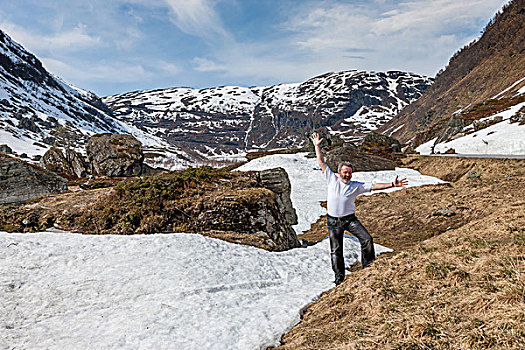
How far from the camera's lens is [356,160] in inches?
1511

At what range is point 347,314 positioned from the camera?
6.07 meters

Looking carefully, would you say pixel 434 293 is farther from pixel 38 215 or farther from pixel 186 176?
pixel 38 215

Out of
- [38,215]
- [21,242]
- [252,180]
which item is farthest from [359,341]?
[38,215]

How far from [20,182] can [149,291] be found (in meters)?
21.1

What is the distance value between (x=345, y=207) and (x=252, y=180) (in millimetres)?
9288

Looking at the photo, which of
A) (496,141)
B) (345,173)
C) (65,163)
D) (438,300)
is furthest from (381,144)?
(65,163)

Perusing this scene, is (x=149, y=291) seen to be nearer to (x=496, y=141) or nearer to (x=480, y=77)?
(x=496, y=141)

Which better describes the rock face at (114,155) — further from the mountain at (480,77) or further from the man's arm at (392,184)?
the mountain at (480,77)

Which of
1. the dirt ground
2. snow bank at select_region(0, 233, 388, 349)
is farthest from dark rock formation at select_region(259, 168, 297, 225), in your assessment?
the dirt ground

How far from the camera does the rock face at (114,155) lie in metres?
41.6

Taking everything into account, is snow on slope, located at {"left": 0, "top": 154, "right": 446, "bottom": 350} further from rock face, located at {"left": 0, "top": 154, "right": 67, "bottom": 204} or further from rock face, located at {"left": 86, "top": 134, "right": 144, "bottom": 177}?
rock face, located at {"left": 86, "top": 134, "right": 144, "bottom": 177}

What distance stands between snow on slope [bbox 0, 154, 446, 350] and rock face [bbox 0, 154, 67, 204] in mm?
16449

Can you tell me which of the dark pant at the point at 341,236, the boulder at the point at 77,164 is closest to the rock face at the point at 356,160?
the dark pant at the point at 341,236

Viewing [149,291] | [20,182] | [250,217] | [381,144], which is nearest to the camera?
[149,291]
